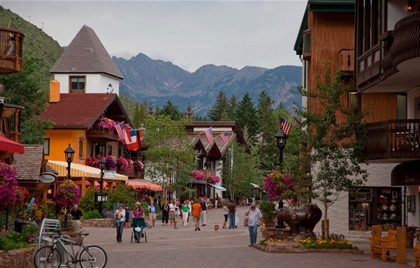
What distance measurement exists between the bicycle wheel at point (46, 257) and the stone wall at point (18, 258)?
298 millimetres

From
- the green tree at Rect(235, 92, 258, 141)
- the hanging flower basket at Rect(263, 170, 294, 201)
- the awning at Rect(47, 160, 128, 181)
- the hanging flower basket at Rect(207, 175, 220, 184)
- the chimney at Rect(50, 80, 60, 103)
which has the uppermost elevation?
the green tree at Rect(235, 92, 258, 141)

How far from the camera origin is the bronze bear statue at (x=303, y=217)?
3000 cm

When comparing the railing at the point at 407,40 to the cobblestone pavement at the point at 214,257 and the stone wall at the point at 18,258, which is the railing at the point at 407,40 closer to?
the cobblestone pavement at the point at 214,257

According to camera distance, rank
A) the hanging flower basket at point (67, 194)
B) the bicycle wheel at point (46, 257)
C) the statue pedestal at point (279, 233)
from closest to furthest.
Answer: the bicycle wheel at point (46, 257), the statue pedestal at point (279, 233), the hanging flower basket at point (67, 194)

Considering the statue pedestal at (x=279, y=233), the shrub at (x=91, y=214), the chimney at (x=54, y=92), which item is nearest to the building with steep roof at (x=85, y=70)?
the chimney at (x=54, y=92)

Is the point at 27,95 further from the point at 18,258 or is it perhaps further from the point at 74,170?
the point at 18,258

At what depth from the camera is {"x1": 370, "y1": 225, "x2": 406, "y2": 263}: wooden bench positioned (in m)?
23.3

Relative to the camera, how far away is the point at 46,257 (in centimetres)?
1925

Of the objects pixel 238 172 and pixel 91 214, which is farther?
pixel 238 172

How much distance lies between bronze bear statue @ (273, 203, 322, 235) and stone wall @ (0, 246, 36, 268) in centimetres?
1209

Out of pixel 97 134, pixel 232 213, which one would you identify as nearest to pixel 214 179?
pixel 97 134

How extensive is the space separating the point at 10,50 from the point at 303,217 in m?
11.4

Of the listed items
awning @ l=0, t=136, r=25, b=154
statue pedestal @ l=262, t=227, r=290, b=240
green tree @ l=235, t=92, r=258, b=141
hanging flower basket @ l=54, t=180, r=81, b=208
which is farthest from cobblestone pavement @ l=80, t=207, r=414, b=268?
green tree @ l=235, t=92, r=258, b=141

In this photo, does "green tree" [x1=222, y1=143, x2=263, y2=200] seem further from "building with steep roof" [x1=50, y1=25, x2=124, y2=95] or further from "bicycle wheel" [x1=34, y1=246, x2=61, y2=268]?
"bicycle wheel" [x1=34, y1=246, x2=61, y2=268]
